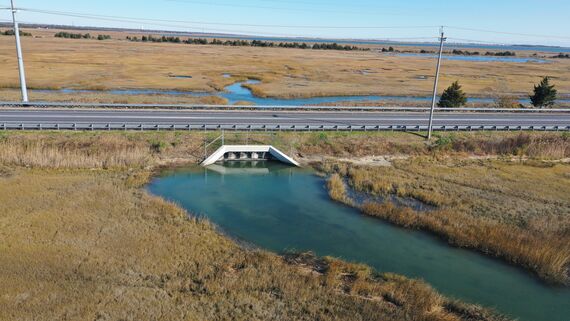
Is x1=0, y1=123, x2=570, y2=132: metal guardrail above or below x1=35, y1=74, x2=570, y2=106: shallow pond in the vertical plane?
below

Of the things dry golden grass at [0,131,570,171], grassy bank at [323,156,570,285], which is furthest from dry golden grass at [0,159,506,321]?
dry golden grass at [0,131,570,171]

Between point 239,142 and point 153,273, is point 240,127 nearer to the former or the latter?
point 239,142

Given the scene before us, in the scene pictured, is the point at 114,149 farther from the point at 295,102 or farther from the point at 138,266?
the point at 295,102

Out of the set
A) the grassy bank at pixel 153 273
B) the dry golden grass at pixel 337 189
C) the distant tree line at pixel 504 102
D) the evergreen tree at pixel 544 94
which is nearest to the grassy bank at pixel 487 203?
the dry golden grass at pixel 337 189

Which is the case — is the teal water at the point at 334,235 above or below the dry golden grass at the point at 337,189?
below

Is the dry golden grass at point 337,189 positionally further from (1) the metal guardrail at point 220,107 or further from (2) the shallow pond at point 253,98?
(2) the shallow pond at point 253,98

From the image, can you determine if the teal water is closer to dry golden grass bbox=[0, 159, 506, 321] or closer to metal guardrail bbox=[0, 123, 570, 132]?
dry golden grass bbox=[0, 159, 506, 321]

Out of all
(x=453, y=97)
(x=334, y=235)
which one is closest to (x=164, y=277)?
(x=334, y=235)
